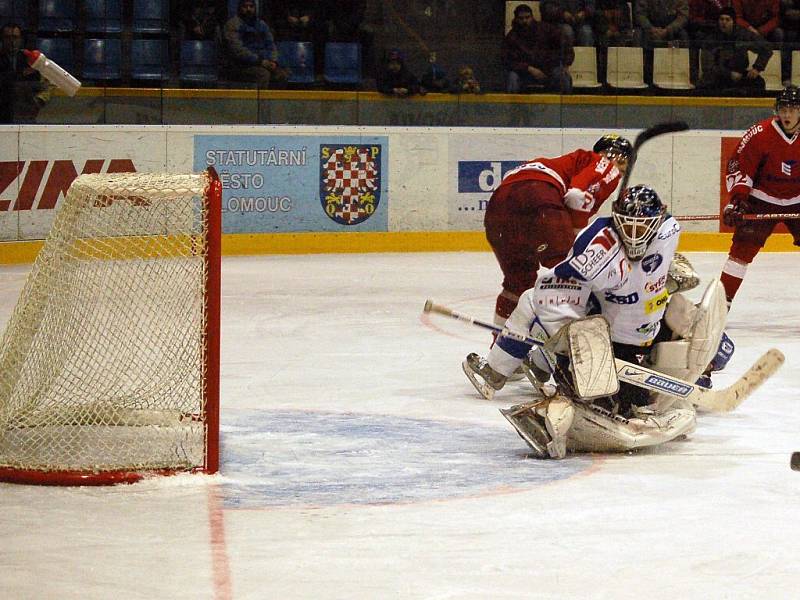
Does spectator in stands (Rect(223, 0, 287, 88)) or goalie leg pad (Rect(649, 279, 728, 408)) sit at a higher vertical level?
spectator in stands (Rect(223, 0, 287, 88))

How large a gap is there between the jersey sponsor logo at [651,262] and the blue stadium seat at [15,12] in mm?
6750

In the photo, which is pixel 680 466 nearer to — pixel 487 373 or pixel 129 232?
pixel 487 373

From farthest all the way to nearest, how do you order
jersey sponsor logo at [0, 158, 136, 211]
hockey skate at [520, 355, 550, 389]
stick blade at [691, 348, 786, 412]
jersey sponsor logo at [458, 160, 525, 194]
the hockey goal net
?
jersey sponsor logo at [458, 160, 525, 194] → jersey sponsor logo at [0, 158, 136, 211] → hockey skate at [520, 355, 550, 389] → stick blade at [691, 348, 786, 412] → the hockey goal net

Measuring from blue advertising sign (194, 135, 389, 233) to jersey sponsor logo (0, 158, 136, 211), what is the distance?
1.00 metres

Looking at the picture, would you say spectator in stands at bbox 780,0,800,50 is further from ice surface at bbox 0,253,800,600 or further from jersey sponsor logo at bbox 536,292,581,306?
jersey sponsor logo at bbox 536,292,581,306

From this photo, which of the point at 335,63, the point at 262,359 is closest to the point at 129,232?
the point at 262,359

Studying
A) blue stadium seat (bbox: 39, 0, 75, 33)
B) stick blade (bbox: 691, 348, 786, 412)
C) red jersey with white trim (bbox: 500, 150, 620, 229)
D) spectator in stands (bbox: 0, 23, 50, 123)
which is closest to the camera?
stick blade (bbox: 691, 348, 786, 412)

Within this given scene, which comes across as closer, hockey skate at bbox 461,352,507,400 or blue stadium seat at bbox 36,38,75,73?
hockey skate at bbox 461,352,507,400

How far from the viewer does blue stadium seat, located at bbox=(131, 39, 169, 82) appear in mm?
10055

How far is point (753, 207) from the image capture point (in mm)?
7234

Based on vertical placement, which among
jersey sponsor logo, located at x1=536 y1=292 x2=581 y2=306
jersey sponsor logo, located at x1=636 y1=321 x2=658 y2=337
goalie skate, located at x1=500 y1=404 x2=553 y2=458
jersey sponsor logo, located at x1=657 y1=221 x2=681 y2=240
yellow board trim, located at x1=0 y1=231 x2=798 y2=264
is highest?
jersey sponsor logo, located at x1=657 y1=221 x2=681 y2=240

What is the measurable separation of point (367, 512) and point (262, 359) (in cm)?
254

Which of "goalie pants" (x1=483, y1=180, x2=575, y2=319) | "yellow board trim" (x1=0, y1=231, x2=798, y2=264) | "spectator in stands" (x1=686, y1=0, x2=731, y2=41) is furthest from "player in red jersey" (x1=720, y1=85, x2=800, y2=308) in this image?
"spectator in stands" (x1=686, y1=0, x2=731, y2=41)

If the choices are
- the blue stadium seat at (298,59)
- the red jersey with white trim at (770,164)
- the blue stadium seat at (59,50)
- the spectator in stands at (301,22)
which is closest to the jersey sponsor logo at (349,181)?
the blue stadium seat at (298,59)
